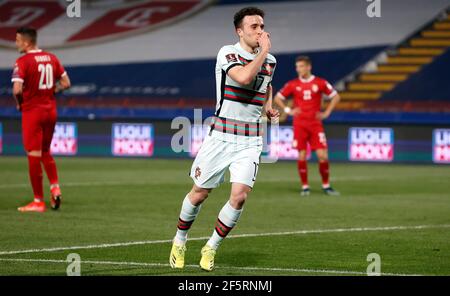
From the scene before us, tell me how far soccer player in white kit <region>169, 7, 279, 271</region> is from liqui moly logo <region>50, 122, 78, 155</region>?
18.3 metres

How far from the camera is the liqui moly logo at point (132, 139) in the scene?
1030 inches

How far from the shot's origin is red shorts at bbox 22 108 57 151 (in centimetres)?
1302

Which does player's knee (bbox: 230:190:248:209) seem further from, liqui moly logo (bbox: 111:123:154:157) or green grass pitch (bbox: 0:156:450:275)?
liqui moly logo (bbox: 111:123:154:157)

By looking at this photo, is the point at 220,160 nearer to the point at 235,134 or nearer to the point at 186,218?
the point at 235,134

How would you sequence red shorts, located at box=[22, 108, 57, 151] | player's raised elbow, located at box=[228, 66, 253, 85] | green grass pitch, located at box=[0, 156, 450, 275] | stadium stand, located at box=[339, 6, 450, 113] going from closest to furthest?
1. player's raised elbow, located at box=[228, 66, 253, 85]
2. green grass pitch, located at box=[0, 156, 450, 275]
3. red shorts, located at box=[22, 108, 57, 151]
4. stadium stand, located at box=[339, 6, 450, 113]

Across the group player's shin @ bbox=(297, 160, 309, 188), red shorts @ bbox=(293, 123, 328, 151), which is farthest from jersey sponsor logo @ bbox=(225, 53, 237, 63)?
red shorts @ bbox=(293, 123, 328, 151)

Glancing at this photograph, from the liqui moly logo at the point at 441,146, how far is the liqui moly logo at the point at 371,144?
104 cm

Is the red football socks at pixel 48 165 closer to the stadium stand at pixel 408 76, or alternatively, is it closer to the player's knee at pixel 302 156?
the player's knee at pixel 302 156

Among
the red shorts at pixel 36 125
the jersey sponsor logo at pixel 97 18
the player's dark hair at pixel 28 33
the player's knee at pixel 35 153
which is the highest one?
the jersey sponsor logo at pixel 97 18

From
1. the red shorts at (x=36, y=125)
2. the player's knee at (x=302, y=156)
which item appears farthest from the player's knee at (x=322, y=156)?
the red shorts at (x=36, y=125)

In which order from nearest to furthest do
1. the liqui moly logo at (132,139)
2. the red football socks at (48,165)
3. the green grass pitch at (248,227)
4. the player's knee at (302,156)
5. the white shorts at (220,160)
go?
the white shorts at (220,160) → the green grass pitch at (248,227) → the red football socks at (48,165) → the player's knee at (302,156) → the liqui moly logo at (132,139)

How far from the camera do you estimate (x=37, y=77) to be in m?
13.0

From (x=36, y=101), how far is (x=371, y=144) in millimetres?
12985
